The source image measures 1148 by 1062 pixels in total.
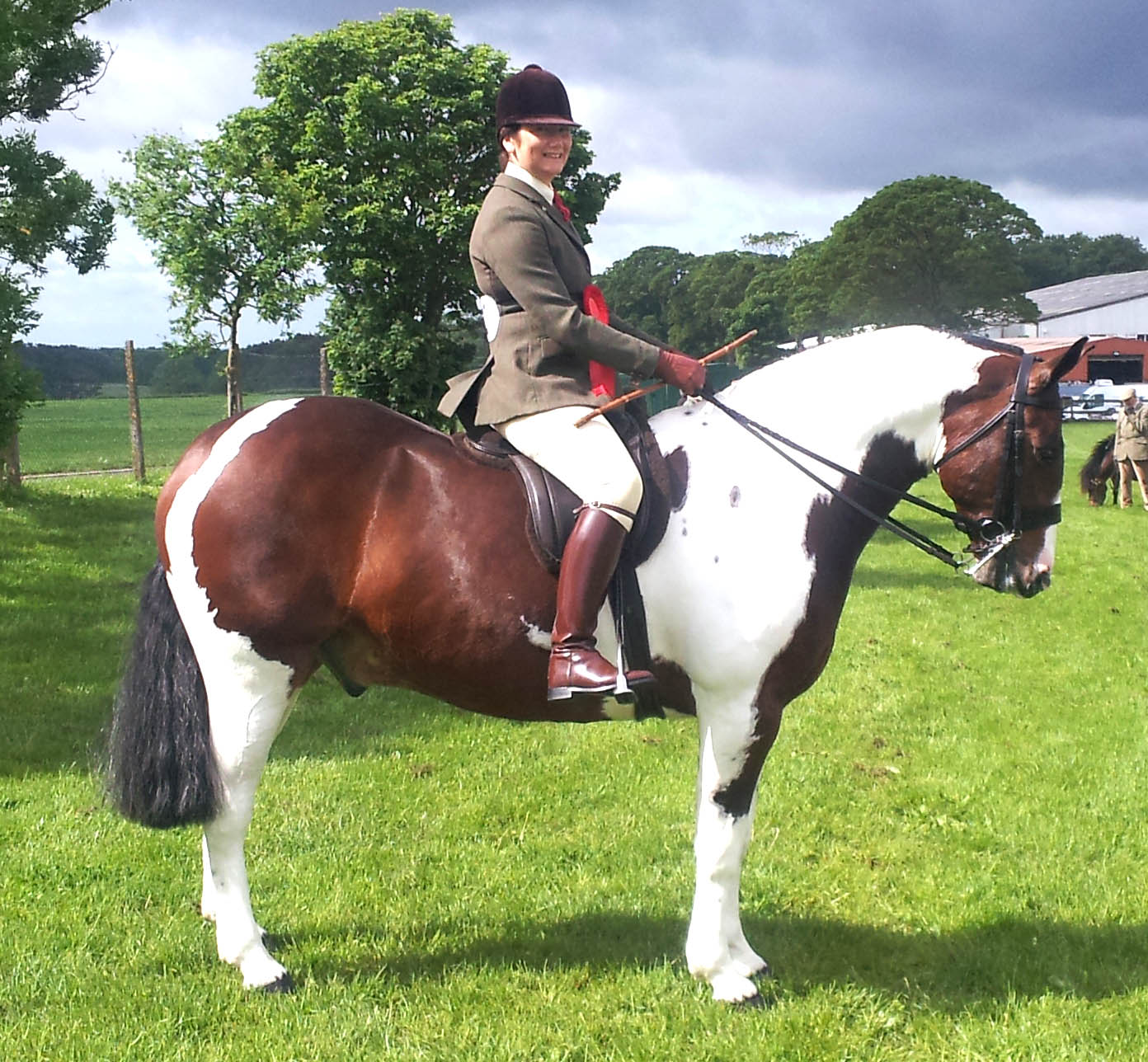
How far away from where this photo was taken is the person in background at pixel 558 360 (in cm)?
310

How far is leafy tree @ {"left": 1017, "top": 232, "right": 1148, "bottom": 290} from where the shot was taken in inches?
4181

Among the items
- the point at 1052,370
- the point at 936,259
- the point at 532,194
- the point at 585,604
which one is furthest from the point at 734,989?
the point at 936,259

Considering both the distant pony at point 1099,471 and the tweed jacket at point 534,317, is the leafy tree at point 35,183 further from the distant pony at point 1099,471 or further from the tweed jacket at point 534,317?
the distant pony at point 1099,471

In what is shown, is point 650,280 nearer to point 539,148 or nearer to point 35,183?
point 35,183

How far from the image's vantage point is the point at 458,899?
4.17 meters

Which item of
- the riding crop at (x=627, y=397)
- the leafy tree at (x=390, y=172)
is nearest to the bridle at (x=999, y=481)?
the riding crop at (x=627, y=397)

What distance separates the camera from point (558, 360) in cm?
332

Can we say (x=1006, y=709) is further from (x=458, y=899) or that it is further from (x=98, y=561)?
(x=98, y=561)

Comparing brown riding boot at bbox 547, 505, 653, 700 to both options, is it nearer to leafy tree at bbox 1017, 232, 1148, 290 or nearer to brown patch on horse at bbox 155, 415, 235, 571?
brown patch on horse at bbox 155, 415, 235, 571

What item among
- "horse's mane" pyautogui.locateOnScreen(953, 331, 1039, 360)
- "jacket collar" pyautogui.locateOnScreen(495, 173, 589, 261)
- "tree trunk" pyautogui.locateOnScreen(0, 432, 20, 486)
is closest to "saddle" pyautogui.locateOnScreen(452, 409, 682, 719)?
"jacket collar" pyautogui.locateOnScreen(495, 173, 589, 261)

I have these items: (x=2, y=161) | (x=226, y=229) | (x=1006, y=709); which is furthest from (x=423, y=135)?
(x=1006, y=709)

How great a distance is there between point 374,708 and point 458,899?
259 cm

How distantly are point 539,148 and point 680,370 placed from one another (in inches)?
34.9

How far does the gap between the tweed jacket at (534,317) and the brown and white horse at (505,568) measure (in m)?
0.32
